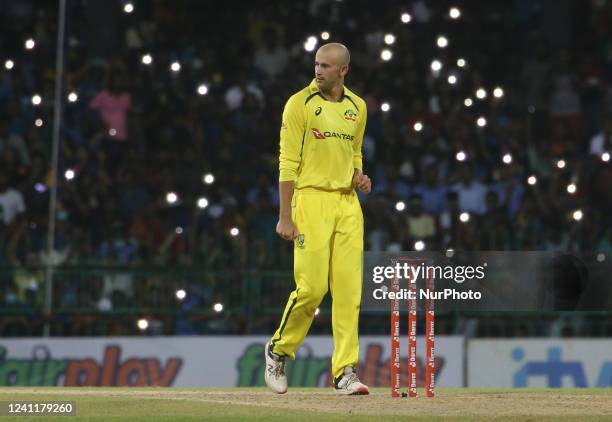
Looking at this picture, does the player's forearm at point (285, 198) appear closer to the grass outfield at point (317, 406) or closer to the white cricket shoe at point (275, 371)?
the white cricket shoe at point (275, 371)

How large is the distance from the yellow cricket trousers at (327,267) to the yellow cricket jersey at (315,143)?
0.11m

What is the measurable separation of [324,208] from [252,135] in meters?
10.7

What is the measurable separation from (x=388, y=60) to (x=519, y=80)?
1.96m

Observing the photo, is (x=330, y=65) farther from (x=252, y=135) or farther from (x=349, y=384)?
(x=252, y=135)

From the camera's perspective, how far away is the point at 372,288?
12.7 m

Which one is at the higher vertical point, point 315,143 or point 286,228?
point 315,143

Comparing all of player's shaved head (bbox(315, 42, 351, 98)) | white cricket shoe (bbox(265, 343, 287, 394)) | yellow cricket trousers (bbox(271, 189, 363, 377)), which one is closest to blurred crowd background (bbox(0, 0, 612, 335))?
white cricket shoe (bbox(265, 343, 287, 394))

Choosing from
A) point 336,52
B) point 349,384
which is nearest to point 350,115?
point 336,52

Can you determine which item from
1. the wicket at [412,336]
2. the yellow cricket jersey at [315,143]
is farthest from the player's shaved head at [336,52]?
the wicket at [412,336]

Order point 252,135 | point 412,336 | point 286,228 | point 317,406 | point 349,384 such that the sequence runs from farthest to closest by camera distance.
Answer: point 252,135
point 349,384
point 412,336
point 286,228
point 317,406

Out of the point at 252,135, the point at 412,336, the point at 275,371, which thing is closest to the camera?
the point at 412,336

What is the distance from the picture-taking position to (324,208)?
1224cm

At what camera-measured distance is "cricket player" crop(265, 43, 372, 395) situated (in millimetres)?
12180

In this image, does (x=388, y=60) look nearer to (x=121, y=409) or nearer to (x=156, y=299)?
(x=156, y=299)
